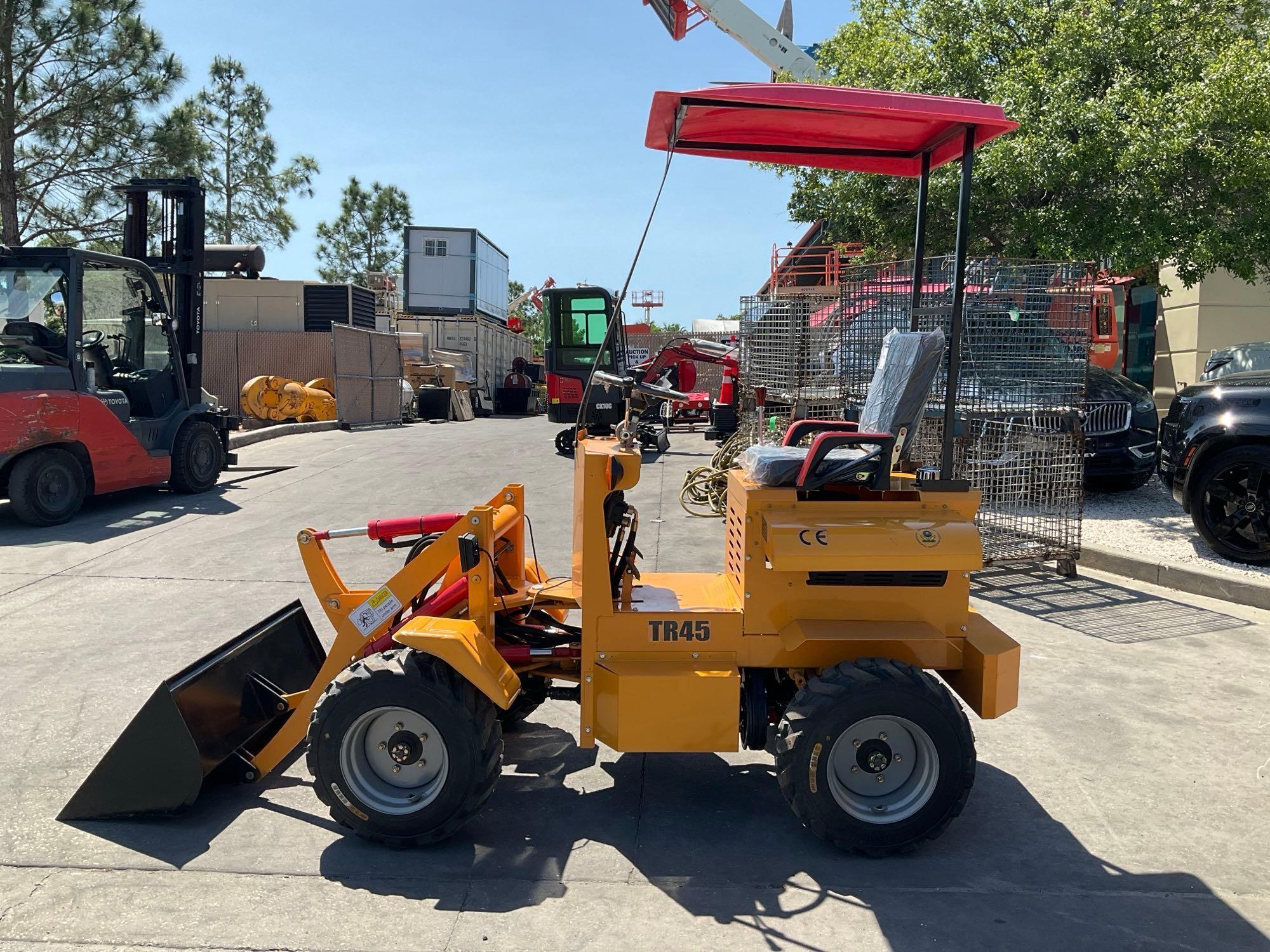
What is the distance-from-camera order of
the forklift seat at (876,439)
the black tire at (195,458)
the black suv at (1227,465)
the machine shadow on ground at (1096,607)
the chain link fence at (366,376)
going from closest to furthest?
the forklift seat at (876,439) → the machine shadow on ground at (1096,607) → the black suv at (1227,465) → the black tire at (195,458) → the chain link fence at (366,376)

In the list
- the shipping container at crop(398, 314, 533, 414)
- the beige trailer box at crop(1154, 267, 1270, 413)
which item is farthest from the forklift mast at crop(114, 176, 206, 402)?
the shipping container at crop(398, 314, 533, 414)

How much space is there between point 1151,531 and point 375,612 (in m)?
7.94

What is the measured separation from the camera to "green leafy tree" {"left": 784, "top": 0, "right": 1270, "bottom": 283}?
935 centimetres

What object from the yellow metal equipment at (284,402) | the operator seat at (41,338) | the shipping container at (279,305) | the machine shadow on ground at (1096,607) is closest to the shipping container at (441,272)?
the shipping container at (279,305)

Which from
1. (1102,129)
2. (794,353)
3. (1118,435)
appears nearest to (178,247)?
(794,353)

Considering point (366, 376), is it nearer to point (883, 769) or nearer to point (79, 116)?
point (79, 116)

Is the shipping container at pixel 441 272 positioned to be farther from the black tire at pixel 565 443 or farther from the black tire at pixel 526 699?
the black tire at pixel 526 699

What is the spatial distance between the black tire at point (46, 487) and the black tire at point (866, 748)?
8953 mm

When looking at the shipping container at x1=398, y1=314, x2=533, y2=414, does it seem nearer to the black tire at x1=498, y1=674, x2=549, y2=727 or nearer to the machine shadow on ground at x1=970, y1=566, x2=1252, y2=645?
the machine shadow on ground at x1=970, y1=566, x2=1252, y2=645

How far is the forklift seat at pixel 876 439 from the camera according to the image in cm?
389

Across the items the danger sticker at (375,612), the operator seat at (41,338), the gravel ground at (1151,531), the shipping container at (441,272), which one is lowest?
the gravel ground at (1151,531)

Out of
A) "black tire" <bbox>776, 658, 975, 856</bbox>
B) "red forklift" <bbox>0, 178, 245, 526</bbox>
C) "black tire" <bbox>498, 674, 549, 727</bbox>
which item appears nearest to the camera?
"black tire" <bbox>776, 658, 975, 856</bbox>

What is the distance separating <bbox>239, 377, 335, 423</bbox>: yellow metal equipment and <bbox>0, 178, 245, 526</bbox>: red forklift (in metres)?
8.28

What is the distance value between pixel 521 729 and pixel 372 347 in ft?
62.7
